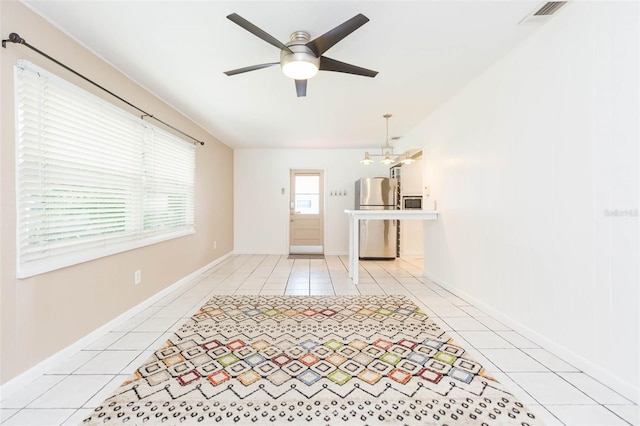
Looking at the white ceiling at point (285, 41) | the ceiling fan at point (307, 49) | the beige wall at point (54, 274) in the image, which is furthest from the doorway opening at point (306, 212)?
the ceiling fan at point (307, 49)

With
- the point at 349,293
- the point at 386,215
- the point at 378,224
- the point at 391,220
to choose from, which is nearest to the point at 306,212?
the point at 378,224

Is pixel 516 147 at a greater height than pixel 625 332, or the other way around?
pixel 516 147

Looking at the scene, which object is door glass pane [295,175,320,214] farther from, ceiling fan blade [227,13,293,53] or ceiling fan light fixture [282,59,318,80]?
ceiling fan blade [227,13,293,53]

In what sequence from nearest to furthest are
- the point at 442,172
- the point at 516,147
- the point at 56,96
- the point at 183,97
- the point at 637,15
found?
the point at 637,15
the point at 56,96
the point at 516,147
the point at 183,97
the point at 442,172

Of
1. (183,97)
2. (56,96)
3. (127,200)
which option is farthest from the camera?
(183,97)

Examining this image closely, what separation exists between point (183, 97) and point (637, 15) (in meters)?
3.85

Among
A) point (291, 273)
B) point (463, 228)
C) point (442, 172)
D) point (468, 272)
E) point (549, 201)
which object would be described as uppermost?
point (442, 172)

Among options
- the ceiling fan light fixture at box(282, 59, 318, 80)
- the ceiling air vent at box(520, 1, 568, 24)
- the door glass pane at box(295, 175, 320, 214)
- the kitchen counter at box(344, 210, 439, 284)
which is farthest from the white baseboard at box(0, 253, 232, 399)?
the ceiling air vent at box(520, 1, 568, 24)

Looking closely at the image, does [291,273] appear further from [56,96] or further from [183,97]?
[56,96]

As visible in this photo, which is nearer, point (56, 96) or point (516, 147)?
point (56, 96)

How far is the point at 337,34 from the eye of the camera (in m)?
1.84

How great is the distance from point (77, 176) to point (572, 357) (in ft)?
12.3

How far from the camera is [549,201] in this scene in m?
2.07

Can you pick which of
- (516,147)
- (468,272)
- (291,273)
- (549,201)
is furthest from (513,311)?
(291,273)
